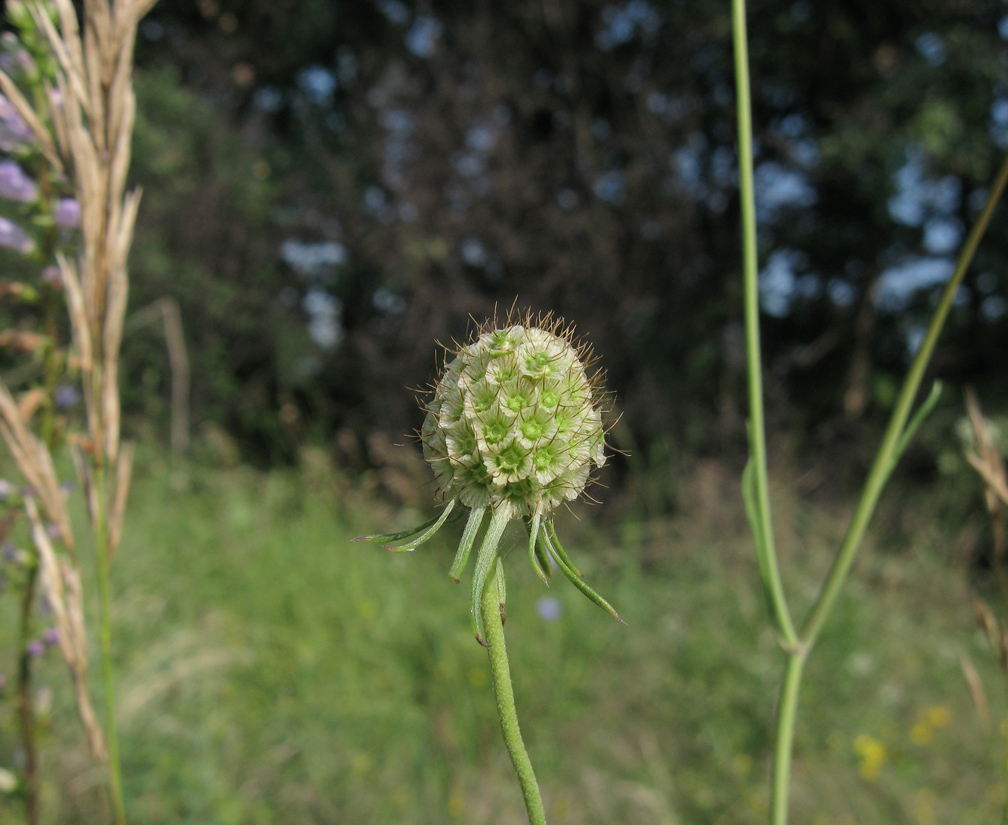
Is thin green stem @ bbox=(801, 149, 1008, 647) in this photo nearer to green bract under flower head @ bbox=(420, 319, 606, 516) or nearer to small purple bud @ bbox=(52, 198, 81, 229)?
green bract under flower head @ bbox=(420, 319, 606, 516)

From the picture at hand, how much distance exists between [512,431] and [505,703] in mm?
238

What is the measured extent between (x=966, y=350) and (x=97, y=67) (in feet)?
22.1

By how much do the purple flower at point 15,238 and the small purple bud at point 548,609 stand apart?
2584mm

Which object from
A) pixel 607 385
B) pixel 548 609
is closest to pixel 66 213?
pixel 548 609

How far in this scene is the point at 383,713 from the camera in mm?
2957

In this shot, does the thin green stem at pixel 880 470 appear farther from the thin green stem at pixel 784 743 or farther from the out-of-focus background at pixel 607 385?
the out-of-focus background at pixel 607 385

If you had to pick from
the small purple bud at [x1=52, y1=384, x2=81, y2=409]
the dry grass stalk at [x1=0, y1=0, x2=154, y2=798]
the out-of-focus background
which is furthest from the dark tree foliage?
the dry grass stalk at [x1=0, y1=0, x2=154, y2=798]

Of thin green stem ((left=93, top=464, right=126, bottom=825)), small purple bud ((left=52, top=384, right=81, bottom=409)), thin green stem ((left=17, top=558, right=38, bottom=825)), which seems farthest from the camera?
small purple bud ((left=52, top=384, right=81, bottom=409))

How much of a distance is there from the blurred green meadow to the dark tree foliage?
211 centimetres

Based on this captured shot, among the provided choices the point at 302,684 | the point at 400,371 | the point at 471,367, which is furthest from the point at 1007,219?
the point at 471,367

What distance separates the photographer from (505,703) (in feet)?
Result: 1.75

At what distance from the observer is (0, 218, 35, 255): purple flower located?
1.22 metres

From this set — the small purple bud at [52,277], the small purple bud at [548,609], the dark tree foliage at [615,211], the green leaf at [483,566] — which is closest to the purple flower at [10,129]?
the small purple bud at [52,277]

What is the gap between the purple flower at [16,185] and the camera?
117 cm
